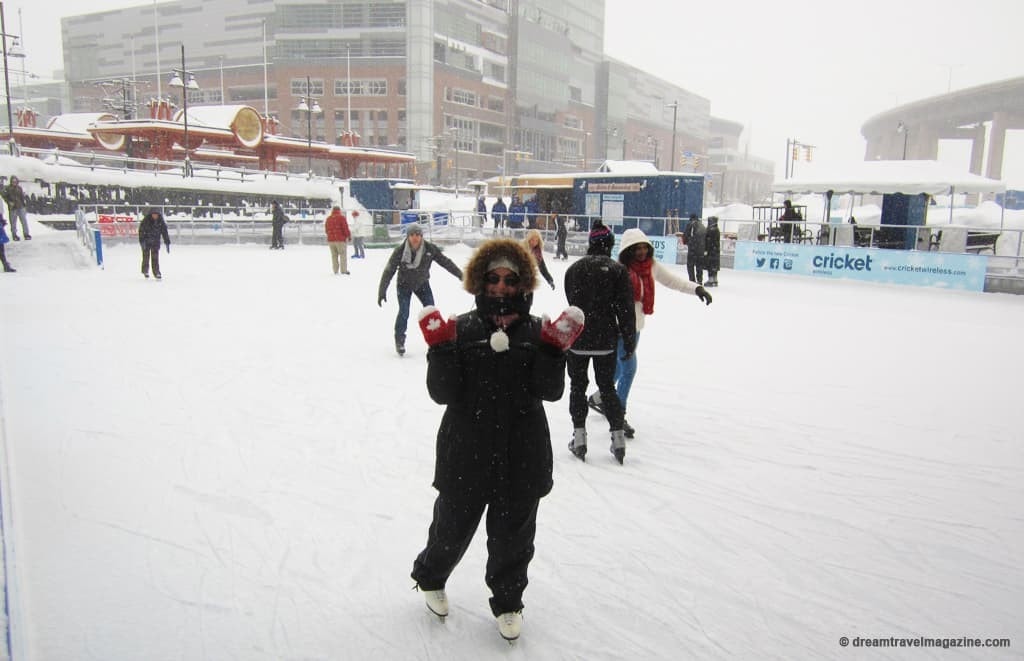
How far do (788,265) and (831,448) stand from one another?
14164 millimetres

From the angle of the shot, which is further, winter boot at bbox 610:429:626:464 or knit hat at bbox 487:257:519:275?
winter boot at bbox 610:429:626:464

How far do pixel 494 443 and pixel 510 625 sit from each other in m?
0.80

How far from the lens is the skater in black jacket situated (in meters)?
4.51

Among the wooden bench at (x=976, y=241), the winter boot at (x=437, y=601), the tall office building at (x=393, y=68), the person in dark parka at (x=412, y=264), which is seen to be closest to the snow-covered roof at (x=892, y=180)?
the wooden bench at (x=976, y=241)

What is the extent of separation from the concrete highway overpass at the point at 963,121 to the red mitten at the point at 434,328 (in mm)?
57016

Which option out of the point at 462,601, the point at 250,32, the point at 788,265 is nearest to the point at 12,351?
the point at 462,601

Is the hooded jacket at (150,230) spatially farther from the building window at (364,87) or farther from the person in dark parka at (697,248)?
the building window at (364,87)

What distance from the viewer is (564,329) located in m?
2.42

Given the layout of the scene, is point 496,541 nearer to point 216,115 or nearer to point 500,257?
point 500,257

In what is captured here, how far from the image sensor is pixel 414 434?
538cm

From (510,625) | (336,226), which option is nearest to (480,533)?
(510,625)

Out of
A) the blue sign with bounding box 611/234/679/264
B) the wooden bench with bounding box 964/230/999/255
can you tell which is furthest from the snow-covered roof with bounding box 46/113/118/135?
the wooden bench with bounding box 964/230/999/255

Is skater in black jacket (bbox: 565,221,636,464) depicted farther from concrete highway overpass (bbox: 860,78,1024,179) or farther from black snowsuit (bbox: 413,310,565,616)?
concrete highway overpass (bbox: 860,78,1024,179)

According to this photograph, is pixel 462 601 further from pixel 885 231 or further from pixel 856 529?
pixel 885 231
